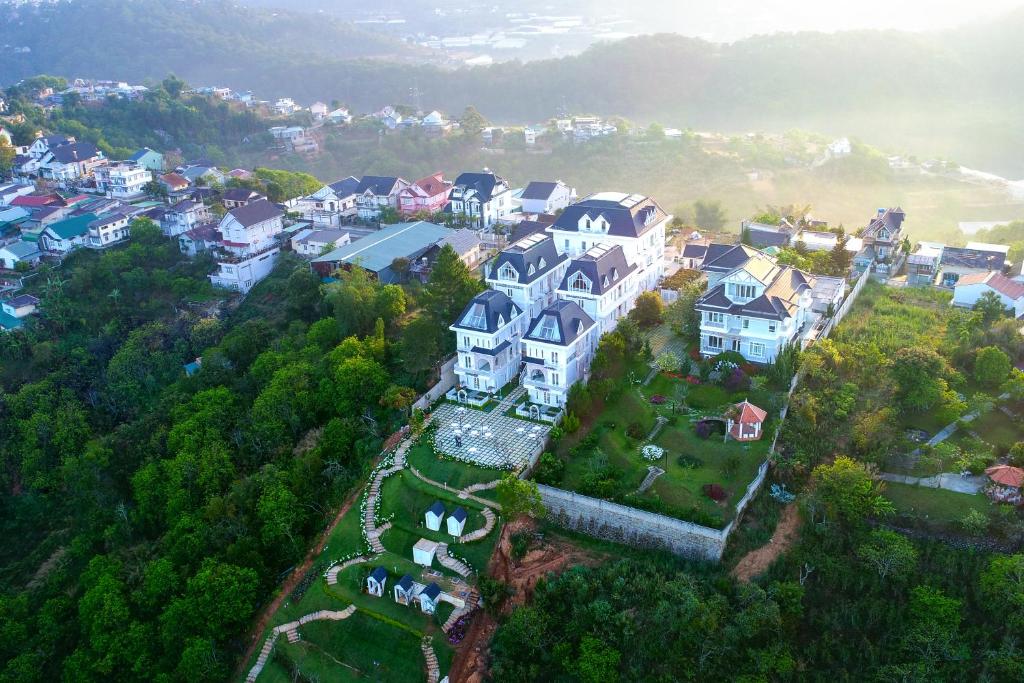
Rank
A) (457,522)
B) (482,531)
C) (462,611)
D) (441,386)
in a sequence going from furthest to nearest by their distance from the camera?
(441,386), (482,531), (457,522), (462,611)

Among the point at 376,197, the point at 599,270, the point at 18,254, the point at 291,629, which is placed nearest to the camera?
the point at 291,629

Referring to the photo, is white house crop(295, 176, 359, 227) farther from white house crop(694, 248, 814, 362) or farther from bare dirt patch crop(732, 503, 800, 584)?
bare dirt patch crop(732, 503, 800, 584)

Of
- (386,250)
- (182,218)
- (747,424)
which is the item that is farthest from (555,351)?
(182,218)

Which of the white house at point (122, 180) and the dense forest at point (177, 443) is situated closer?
the dense forest at point (177, 443)

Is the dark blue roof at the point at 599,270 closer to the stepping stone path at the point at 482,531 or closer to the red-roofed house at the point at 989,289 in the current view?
the stepping stone path at the point at 482,531

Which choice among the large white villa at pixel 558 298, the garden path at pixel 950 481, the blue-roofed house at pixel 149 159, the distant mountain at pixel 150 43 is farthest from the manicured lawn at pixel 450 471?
the distant mountain at pixel 150 43

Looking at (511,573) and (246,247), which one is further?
(246,247)

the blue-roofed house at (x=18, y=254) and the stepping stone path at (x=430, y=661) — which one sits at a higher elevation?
the blue-roofed house at (x=18, y=254)

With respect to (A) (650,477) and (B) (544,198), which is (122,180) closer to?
(B) (544,198)
